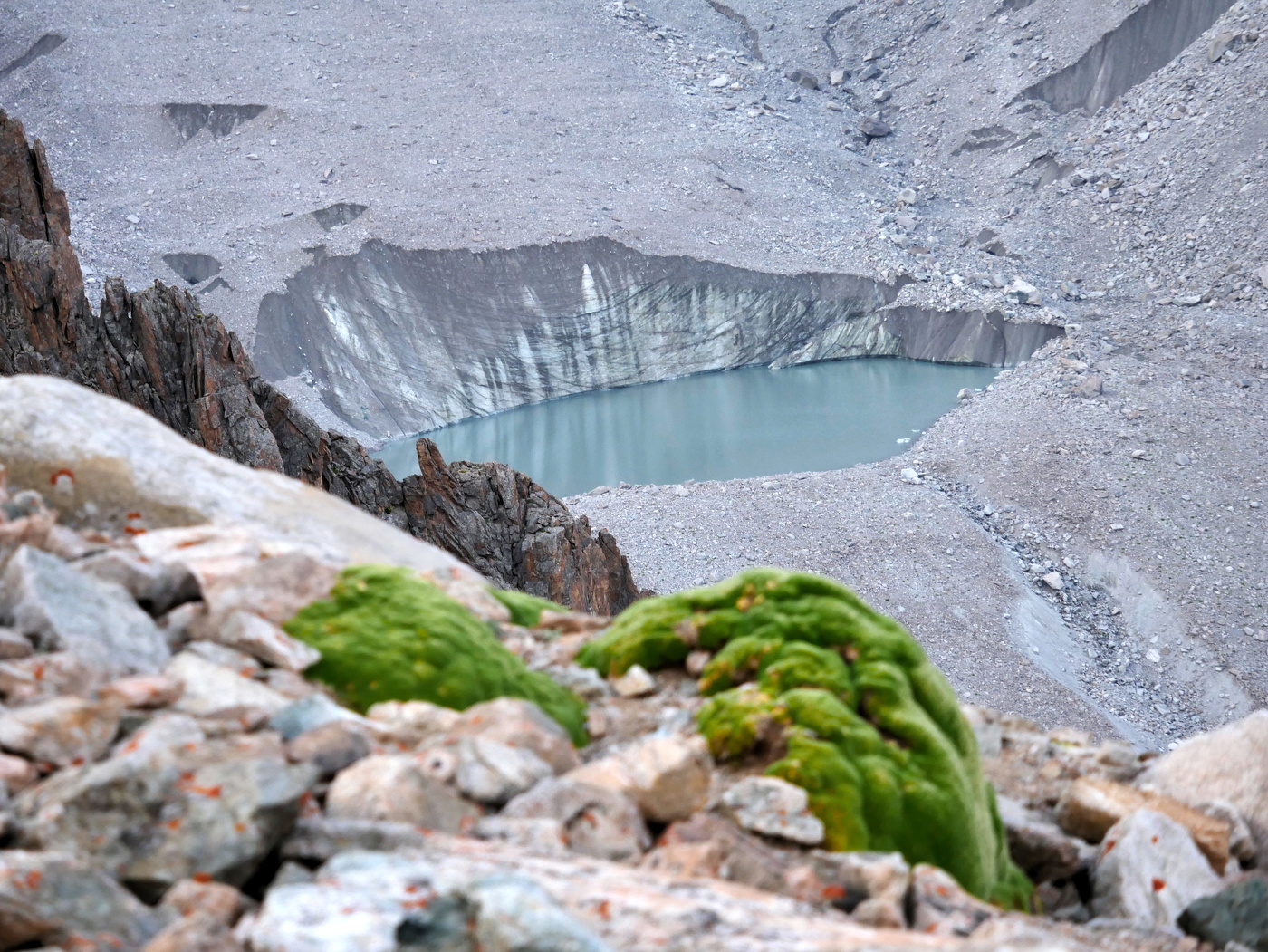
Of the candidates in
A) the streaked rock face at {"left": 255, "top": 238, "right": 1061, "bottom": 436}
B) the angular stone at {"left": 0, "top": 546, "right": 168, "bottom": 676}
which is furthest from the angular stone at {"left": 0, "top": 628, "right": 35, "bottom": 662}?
the streaked rock face at {"left": 255, "top": 238, "right": 1061, "bottom": 436}

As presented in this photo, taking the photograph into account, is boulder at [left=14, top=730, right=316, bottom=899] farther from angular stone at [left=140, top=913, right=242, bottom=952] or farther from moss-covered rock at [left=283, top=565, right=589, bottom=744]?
moss-covered rock at [left=283, top=565, right=589, bottom=744]

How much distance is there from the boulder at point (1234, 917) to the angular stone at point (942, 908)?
2.10 metres

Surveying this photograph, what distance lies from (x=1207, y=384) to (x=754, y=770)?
4415cm

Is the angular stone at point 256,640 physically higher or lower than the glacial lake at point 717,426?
higher

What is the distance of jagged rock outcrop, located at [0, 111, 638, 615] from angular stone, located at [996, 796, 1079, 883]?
1647 centimetres

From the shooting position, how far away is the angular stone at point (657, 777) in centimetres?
569

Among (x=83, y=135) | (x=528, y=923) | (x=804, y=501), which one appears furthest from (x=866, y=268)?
(x=528, y=923)

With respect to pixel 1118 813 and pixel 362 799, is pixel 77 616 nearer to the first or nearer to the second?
pixel 362 799

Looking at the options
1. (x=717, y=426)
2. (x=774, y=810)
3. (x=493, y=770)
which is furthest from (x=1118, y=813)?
(x=717, y=426)

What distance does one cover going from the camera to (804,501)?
126ft

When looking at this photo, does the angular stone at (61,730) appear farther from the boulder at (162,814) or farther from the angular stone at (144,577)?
the angular stone at (144,577)

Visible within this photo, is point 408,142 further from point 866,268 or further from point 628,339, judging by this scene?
point 866,268

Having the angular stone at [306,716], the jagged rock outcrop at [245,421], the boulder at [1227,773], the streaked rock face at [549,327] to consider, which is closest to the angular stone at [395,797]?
the angular stone at [306,716]

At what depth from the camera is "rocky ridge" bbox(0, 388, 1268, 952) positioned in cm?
407
